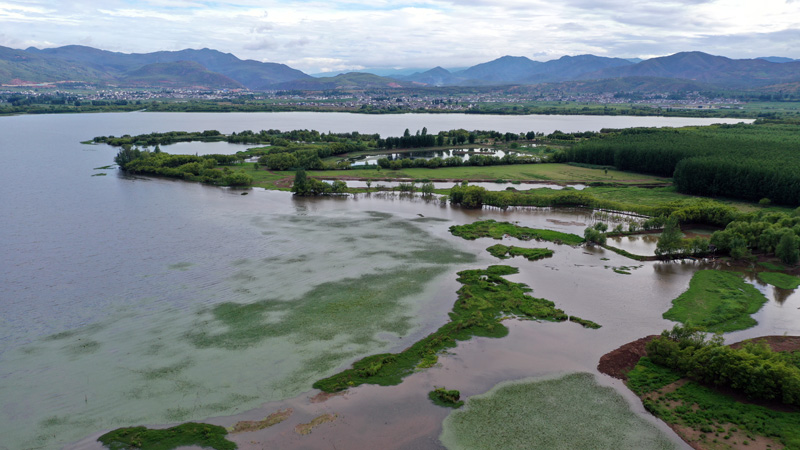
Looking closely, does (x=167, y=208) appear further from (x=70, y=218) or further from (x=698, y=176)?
(x=698, y=176)

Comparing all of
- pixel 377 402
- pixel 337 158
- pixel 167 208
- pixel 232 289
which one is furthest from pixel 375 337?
pixel 337 158

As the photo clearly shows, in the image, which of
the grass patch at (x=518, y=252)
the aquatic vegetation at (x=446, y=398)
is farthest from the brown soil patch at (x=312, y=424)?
the grass patch at (x=518, y=252)

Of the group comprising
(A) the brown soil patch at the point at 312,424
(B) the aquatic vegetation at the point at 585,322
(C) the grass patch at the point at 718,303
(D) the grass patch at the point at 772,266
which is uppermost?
(D) the grass patch at the point at 772,266

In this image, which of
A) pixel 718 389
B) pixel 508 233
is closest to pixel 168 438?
pixel 718 389

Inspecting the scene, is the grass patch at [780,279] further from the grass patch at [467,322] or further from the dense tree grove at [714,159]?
the dense tree grove at [714,159]

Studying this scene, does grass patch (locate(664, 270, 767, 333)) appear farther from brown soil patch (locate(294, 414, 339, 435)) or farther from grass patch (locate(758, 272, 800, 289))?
brown soil patch (locate(294, 414, 339, 435))

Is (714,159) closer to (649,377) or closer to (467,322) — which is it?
(649,377)

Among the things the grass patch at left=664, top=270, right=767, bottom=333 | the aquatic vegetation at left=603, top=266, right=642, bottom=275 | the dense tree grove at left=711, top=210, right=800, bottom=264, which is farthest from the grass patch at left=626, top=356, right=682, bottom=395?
the dense tree grove at left=711, top=210, right=800, bottom=264
